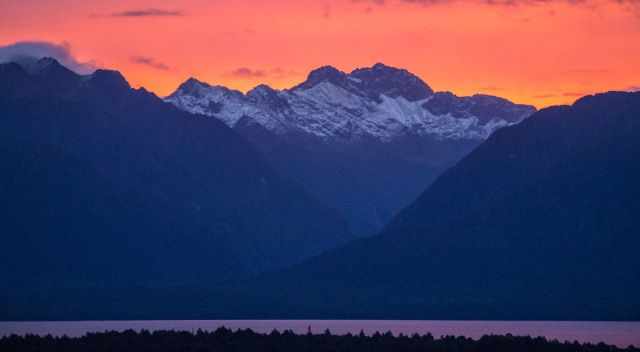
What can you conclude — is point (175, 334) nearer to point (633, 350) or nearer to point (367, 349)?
point (367, 349)

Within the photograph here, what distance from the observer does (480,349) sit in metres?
169

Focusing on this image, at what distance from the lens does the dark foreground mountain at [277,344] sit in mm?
169375

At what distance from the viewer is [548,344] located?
171 meters

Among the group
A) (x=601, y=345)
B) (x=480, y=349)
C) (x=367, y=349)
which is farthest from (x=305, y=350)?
(x=601, y=345)

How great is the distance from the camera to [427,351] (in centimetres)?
16838

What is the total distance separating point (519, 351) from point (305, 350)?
65.8 feet

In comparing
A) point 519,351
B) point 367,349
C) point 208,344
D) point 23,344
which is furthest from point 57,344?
point 519,351

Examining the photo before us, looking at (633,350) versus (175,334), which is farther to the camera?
(175,334)

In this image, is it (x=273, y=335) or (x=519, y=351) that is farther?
(x=273, y=335)

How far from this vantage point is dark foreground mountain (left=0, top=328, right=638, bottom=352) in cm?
16938

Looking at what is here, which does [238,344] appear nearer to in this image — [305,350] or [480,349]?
[305,350]

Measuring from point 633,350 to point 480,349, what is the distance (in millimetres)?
13437

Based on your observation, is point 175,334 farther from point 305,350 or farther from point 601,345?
point 601,345

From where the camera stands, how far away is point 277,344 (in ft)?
581
